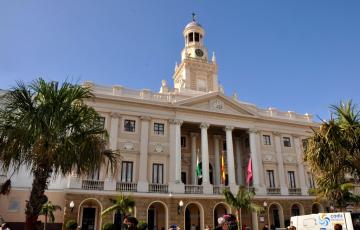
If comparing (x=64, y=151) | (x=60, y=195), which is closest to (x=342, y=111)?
(x=64, y=151)

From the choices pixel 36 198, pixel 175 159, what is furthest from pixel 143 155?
pixel 36 198

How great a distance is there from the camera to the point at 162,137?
3011cm

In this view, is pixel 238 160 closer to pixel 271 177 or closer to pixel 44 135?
pixel 271 177

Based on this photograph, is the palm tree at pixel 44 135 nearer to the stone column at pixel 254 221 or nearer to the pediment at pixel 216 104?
the pediment at pixel 216 104

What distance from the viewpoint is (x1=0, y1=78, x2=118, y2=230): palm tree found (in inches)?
422

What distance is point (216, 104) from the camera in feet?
108

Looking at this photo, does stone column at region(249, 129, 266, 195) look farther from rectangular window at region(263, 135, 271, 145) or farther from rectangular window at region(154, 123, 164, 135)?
rectangular window at region(154, 123, 164, 135)

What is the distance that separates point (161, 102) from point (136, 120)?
3.10 metres

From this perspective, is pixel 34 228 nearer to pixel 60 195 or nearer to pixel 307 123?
pixel 60 195

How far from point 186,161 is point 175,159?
356 cm

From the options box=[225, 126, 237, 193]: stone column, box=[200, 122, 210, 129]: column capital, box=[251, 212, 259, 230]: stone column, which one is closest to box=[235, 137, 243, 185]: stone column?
box=[225, 126, 237, 193]: stone column

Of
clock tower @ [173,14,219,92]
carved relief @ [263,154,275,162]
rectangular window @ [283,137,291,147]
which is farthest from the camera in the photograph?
clock tower @ [173,14,219,92]

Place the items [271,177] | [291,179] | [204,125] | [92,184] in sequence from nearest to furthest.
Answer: [92,184]
[204,125]
[271,177]
[291,179]

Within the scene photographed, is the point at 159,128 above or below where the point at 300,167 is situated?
above
